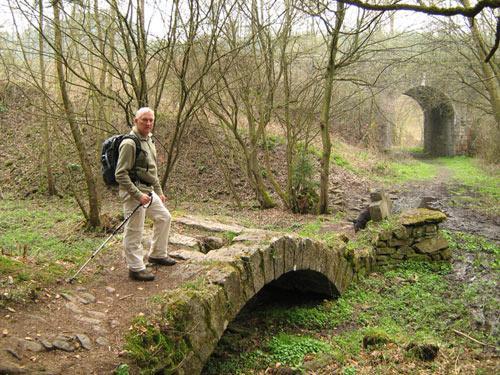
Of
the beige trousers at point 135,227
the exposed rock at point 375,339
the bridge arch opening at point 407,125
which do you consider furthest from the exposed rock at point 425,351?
the bridge arch opening at point 407,125

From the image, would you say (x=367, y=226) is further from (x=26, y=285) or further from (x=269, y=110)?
(x=26, y=285)

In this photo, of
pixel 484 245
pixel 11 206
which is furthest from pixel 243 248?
pixel 11 206

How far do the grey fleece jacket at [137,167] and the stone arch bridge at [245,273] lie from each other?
1.10 m

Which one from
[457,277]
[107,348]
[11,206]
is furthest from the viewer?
[11,206]

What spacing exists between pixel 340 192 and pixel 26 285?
1137 centimetres

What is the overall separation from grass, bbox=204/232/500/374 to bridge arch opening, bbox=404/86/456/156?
61.4 ft

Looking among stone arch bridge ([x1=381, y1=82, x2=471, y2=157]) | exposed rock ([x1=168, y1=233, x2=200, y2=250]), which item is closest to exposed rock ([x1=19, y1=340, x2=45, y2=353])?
exposed rock ([x1=168, y1=233, x2=200, y2=250])

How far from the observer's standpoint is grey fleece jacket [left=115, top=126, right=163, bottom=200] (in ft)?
16.1

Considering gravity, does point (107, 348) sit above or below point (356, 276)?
above

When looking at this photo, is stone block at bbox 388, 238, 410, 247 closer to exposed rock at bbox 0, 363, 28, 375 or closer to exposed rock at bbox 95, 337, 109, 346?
exposed rock at bbox 95, 337, 109, 346

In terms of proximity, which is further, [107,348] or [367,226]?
[367,226]

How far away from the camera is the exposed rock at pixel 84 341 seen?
374 cm

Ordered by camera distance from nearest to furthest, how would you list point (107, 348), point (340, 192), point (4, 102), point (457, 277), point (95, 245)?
point (107, 348)
point (95, 245)
point (457, 277)
point (340, 192)
point (4, 102)

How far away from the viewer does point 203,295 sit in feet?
15.3
